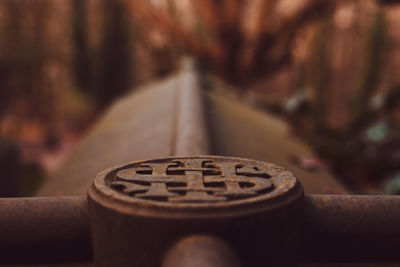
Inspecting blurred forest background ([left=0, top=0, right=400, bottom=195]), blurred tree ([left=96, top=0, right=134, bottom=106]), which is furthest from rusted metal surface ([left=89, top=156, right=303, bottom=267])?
blurred tree ([left=96, top=0, right=134, bottom=106])

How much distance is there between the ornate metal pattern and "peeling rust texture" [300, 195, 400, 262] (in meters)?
0.08

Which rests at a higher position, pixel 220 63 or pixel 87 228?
pixel 87 228

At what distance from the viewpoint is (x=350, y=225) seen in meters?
0.68

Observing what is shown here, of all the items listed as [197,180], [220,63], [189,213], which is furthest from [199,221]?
[220,63]

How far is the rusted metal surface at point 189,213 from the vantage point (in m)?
0.55

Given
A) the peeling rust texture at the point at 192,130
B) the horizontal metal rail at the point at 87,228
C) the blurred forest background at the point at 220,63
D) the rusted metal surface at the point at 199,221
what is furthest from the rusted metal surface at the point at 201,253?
the blurred forest background at the point at 220,63

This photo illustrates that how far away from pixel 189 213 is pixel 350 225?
284 millimetres

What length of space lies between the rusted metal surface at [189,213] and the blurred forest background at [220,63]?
2.95m

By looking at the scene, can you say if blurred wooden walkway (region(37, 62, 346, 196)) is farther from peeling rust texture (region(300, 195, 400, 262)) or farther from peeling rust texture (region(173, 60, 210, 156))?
A: peeling rust texture (region(300, 195, 400, 262))

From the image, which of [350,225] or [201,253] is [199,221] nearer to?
[201,253]

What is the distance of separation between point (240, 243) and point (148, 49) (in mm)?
7834

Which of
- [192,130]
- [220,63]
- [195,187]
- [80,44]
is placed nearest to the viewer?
[195,187]

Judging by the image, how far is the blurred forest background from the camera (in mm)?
4004

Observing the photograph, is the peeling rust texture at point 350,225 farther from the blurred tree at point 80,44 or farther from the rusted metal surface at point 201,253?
the blurred tree at point 80,44
